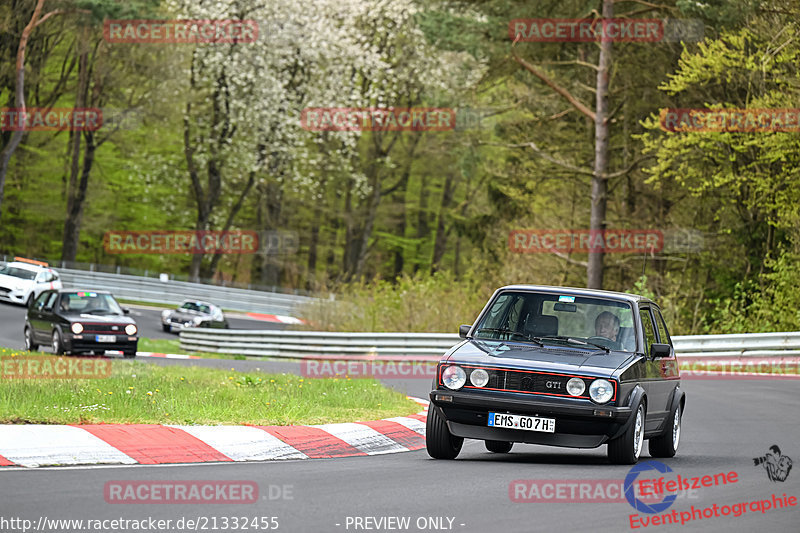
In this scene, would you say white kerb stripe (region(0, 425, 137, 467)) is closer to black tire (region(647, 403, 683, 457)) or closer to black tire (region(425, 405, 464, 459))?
black tire (region(425, 405, 464, 459))

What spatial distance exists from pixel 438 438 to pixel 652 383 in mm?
2182

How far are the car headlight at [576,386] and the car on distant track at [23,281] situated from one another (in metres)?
36.0

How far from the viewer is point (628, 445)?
388 inches

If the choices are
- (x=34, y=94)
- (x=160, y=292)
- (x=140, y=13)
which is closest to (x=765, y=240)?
(x=140, y=13)

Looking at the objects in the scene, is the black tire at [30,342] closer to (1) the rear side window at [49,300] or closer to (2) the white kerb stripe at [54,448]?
(1) the rear side window at [49,300]

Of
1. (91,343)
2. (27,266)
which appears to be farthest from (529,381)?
(27,266)

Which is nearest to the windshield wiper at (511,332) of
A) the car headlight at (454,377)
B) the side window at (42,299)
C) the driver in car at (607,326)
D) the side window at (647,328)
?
the driver in car at (607,326)

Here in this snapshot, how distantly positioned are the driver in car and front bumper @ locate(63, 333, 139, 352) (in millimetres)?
16257

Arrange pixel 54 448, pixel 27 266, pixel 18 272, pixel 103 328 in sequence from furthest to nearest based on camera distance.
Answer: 1. pixel 27 266
2. pixel 18 272
3. pixel 103 328
4. pixel 54 448

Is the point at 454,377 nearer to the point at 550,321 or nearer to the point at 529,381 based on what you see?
the point at 529,381

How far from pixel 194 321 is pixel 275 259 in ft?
66.4

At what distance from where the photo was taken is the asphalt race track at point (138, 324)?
3154cm

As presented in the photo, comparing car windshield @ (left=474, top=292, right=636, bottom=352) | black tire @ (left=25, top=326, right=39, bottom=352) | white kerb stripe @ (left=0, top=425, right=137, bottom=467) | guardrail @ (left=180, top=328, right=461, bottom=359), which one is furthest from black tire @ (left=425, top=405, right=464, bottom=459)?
black tire @ (left=25, top=326, right=39, bottom=352)

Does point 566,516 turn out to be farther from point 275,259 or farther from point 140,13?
point 275,259
